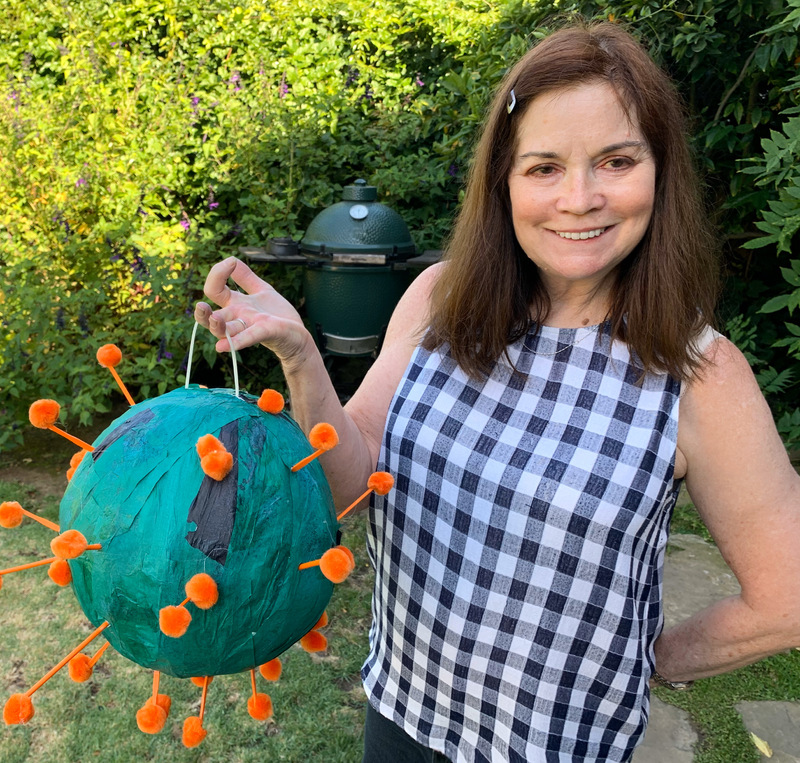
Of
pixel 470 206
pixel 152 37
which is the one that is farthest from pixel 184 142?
pixel 470 206

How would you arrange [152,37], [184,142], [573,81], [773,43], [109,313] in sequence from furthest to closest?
[152,37] → [184,142] → [109,313] → [773,43] → [573,81]

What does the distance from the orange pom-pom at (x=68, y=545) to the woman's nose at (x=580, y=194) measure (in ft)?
3.42

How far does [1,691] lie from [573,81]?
128 inches

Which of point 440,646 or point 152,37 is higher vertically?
point 152,37

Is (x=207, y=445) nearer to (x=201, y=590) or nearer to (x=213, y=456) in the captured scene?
(x=213, y=456)

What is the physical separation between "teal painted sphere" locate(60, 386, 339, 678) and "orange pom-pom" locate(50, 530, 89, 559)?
45 mm

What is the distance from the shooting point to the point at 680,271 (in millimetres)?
1479

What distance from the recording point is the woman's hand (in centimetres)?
126

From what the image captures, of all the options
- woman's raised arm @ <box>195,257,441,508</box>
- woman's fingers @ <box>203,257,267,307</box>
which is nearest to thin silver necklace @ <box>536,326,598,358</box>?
woman's raised arm @ <box>195,257,441,508</box>

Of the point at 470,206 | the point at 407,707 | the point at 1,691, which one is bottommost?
the point at 1,691

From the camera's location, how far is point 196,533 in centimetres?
102

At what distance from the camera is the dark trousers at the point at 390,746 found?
1674 mm

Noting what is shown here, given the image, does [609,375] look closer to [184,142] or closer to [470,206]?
[470,206]

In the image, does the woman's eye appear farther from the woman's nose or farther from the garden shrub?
the garden shrub
